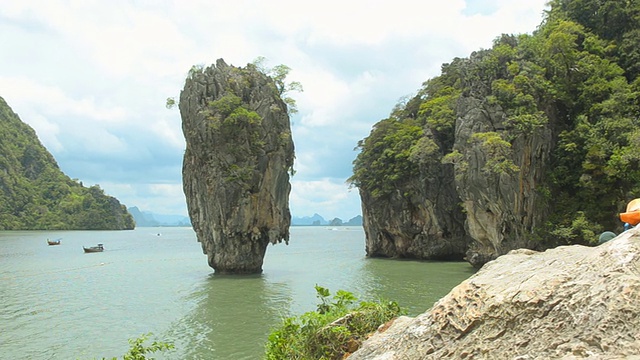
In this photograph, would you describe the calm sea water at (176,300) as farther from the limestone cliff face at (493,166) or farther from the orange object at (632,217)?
the orange object at (632,217)

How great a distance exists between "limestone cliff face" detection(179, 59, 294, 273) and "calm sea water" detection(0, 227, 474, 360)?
223 cm

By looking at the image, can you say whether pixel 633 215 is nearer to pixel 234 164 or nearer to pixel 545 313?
pixel 545 313

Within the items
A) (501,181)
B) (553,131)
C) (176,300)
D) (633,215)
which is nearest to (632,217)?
(633,215)

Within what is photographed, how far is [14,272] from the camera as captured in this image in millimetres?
29078

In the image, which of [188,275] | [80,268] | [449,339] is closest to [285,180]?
[188,275]

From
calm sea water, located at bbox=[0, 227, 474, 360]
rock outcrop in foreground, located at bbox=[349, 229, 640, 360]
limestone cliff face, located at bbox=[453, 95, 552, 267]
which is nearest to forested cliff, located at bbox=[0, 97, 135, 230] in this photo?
calm sea water, located at bbox=[0, 227, 474, 360]

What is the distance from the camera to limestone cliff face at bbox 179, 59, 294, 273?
2589 cm

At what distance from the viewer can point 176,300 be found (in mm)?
19250

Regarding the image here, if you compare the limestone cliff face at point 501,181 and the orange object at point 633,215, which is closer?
the orange object at point 633,215

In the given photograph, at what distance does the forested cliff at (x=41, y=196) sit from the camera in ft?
329

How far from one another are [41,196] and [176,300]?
107m

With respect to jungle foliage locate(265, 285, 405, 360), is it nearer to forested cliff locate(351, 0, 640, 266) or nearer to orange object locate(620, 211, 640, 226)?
orange object locate(620, 211, 640, 226)

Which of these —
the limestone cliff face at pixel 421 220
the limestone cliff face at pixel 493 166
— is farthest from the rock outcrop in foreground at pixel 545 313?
the limestone cliff face at pixel 421 220

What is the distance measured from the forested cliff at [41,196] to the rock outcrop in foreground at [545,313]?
114596 mm
